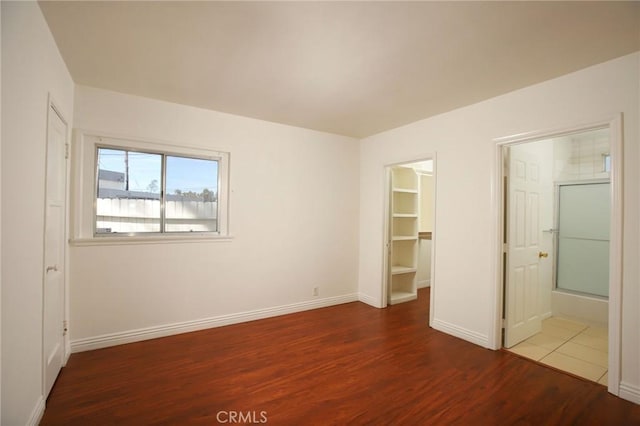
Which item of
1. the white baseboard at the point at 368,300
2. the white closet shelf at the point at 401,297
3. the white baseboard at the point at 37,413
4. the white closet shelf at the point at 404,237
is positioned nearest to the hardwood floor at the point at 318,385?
the white baseboard at the point at 37,413

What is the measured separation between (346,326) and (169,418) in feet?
7.04

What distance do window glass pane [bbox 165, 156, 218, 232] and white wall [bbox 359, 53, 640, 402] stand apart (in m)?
2.44

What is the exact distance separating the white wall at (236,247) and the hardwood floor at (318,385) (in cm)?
37

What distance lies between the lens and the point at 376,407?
2.04 metres

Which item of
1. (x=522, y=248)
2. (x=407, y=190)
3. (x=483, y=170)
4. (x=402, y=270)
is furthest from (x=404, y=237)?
(x=483, y=170)

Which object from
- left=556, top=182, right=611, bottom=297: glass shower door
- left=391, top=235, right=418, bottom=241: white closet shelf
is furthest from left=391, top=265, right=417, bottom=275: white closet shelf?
left=556, top=182, right=611, bottom=297: glass shower door

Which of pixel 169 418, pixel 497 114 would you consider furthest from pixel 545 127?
pixel 169 418

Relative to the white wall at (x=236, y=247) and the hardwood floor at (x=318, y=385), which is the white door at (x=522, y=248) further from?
the white wall at (x=236, y=247)

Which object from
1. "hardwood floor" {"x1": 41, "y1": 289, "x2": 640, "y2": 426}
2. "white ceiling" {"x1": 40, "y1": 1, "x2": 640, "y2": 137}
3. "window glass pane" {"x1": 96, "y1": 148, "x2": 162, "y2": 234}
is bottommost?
"hardwood floor" {"x1": 41, "y1": 289, "x2": 640, "y2": 426}

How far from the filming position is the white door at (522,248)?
3.02 meters

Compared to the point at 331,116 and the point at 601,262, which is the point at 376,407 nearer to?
the point at 331,116

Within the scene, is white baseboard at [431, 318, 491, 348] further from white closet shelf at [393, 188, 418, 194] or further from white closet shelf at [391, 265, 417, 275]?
white closet shelf at [393, 188, 418, 194]

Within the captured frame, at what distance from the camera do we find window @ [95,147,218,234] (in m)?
3.00

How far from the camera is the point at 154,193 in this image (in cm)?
323
